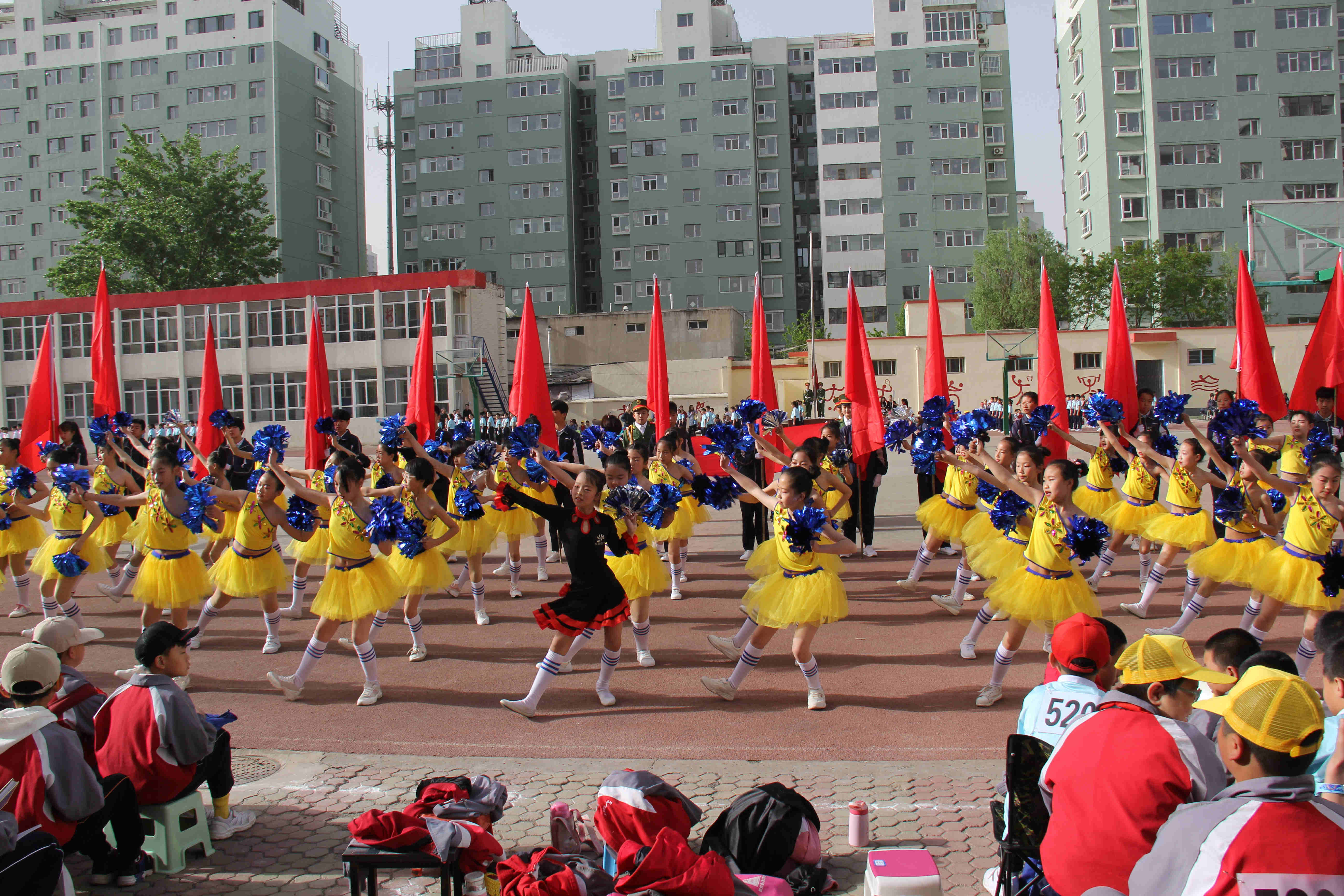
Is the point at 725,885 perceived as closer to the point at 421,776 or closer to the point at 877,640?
the point at 421,776

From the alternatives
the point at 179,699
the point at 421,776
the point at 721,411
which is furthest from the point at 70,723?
the point at 721,411

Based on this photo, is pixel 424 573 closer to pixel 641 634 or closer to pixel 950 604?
pixel 641 634

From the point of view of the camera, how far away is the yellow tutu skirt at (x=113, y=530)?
10.5m

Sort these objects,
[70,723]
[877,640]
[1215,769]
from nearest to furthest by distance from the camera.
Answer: [1215,769]
[70,723]
[877,640]

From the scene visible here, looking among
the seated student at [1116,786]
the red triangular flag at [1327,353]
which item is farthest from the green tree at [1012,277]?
the seated student at [1116,786]

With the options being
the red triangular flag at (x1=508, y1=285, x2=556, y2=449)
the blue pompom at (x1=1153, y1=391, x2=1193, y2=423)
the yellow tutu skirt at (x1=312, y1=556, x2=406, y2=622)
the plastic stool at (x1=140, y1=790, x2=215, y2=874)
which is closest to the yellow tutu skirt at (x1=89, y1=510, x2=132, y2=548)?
the yellow tutu skirt at (x1=312, y1=556, x2=406, y2=622)

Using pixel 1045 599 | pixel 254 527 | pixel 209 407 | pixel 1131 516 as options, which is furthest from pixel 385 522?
pixel 209 407

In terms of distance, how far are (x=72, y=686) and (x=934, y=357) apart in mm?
10913

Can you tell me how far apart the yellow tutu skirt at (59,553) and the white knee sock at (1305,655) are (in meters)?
11.0

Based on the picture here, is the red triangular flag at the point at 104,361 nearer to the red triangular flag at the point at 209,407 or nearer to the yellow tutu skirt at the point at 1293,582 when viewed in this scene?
the red triangular flag at the point at 209,407

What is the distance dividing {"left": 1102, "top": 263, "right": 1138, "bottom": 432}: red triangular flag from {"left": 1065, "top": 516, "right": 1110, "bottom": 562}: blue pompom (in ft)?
20.0

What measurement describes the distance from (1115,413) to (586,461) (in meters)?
21.1

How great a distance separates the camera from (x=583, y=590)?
7035 mm

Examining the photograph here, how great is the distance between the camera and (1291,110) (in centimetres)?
5669
